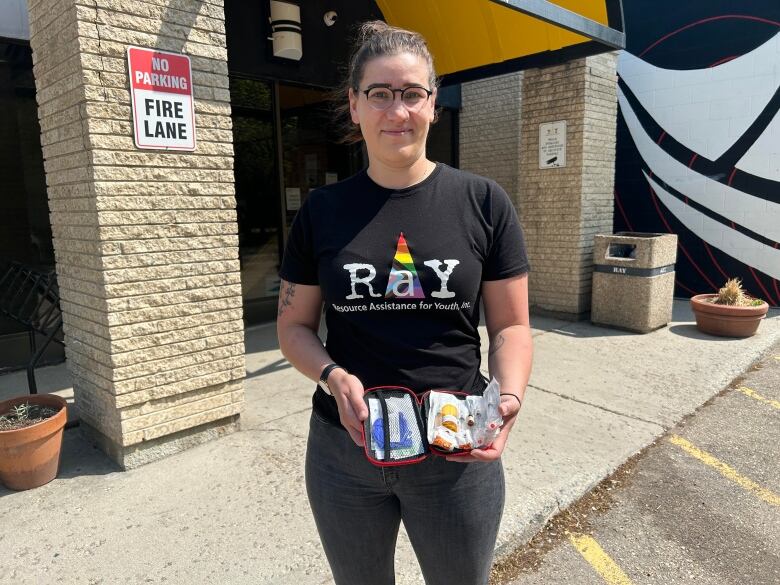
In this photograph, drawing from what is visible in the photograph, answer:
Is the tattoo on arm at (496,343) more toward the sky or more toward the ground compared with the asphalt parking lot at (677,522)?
more toward the sky

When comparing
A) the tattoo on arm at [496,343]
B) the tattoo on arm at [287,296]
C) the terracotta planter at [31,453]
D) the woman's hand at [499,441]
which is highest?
the tattoo on arm at [287,296]

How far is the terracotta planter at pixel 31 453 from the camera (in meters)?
3.01

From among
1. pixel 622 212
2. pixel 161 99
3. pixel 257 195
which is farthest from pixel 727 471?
pixel 622 212

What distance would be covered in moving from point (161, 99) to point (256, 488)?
231 cm

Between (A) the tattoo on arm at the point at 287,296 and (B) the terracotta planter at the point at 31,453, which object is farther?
(B) the terracotta planter at the point at 31,453

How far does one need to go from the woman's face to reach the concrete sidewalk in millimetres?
1040

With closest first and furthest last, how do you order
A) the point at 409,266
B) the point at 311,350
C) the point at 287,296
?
the point at 409,266
the point at 311,350
the point at 287,296

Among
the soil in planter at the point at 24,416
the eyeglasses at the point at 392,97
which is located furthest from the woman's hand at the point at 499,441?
the soil in planter at the point at 24,416

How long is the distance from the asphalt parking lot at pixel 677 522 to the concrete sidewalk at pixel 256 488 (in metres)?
0.12

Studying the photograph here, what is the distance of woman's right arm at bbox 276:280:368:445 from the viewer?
1.36m

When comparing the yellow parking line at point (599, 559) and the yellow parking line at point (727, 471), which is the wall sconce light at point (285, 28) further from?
the yellow parking line at point (599, 559)

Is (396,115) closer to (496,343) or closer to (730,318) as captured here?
(496,343)

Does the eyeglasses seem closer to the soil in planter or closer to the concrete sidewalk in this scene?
the concrete sidewalk

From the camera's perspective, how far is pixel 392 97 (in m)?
1.40
